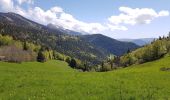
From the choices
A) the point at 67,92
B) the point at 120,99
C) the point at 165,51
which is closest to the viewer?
the point at 120,99

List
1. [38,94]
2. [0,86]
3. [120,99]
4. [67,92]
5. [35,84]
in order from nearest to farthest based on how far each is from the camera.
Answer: [120,99] < [38,94] < [67,92] < [0,86] < [35,84]

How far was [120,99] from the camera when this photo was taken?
20109 mm

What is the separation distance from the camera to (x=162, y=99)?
2056 centimetres

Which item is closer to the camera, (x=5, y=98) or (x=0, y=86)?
(x=5, y=98)

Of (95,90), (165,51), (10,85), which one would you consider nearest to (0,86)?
(10,85)

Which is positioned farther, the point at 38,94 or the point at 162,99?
the point at 38,94

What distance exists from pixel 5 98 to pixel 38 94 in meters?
2.61

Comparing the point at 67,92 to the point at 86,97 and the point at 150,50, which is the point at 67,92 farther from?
the point at 150,50

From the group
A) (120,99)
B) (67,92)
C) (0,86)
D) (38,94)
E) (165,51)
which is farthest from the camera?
(165,51)

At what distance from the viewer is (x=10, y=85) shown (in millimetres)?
28344

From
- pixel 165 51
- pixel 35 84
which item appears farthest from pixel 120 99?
pixel 165 51

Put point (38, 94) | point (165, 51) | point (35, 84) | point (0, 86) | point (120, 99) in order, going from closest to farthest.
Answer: point (120, 99) → point (38, 94) → point (0, 86) → point (35, 84) → point (165, 51)

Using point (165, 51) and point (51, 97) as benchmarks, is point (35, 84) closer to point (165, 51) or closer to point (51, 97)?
point (51, 97)

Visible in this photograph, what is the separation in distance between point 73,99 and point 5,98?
4.34 meters
